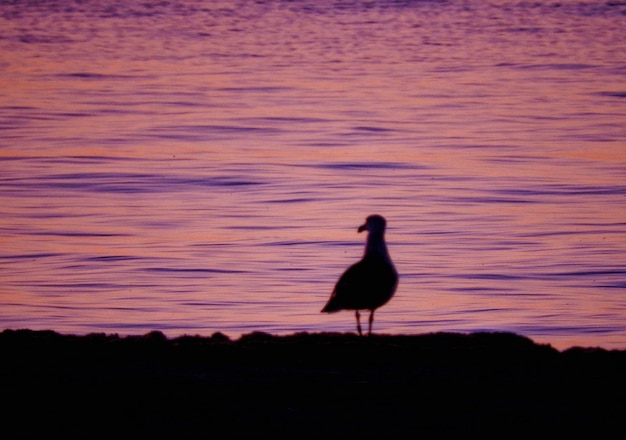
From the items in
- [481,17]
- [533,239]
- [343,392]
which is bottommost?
[481,17]

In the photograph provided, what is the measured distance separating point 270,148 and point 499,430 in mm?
18047

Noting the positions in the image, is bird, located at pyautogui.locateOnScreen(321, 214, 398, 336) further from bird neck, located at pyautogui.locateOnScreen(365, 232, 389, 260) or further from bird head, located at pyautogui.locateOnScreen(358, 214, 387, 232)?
bird head, located at pyautogui.locateOnScreen(358, 214, 387, 232)

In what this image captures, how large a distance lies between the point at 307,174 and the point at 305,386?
1479 cm

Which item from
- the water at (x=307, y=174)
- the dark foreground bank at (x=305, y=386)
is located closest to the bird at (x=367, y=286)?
the dark foreground bank at (x=305, y=386)

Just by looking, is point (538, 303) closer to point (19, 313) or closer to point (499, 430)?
point (19, 313)

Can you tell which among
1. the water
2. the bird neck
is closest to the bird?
the bird neck

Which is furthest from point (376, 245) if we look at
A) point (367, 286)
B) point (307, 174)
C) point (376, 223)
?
point (307, 174)

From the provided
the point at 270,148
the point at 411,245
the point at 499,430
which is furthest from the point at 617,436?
the point at 270,148

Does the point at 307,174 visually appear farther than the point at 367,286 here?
Yes

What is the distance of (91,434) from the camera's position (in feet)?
24.3

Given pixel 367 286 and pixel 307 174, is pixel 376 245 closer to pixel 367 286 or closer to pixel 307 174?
pixel 367 286

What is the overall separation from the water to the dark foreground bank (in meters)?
3.58

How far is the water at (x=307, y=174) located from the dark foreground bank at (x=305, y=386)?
3.58 meters

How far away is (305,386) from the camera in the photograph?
8328 mm
